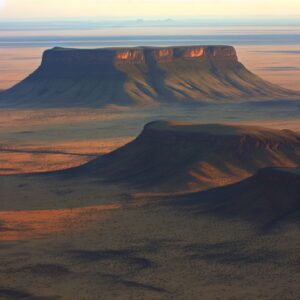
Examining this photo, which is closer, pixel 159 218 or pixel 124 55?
pixel 159 218

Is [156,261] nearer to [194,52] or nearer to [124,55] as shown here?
[124,55]

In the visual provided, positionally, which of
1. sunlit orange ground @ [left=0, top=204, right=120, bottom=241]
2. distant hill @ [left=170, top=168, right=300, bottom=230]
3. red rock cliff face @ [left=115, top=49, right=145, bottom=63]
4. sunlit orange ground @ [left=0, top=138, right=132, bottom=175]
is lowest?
Result: sunlit orange ground @ [left=0, top=138, right=132, bottom=175]

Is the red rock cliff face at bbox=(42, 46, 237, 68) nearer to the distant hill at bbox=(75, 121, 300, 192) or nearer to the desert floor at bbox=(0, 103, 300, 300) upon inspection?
the desert floor at bbox=(0, 103, 300, 300)

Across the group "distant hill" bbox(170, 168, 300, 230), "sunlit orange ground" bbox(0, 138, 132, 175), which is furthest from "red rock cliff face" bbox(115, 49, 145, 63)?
"distant hill" bbox(170, 168, 300, 230)

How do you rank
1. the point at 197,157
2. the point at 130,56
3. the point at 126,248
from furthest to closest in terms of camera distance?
the point at 130,56, the point at 197,157, the point at 126,248

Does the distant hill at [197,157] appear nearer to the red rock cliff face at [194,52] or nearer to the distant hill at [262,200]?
the distant hill at [262,200]

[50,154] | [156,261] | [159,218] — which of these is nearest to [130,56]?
[50,154]

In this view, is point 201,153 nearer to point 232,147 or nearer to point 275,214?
point 232,147
